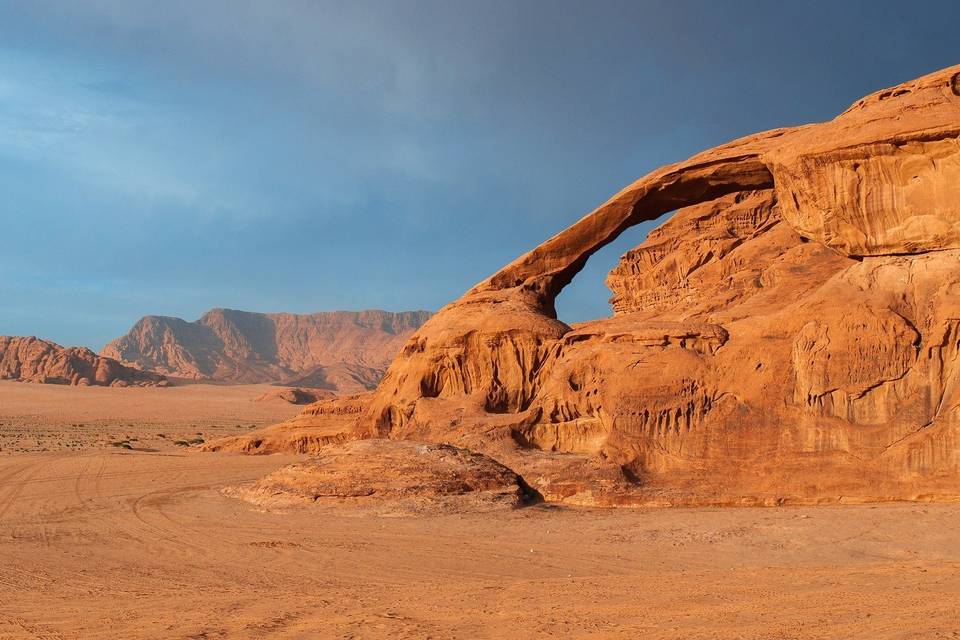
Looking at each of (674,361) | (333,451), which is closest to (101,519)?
(333,451)

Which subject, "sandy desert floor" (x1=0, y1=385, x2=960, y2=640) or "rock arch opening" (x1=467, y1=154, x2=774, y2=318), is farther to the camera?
"rock arch opening" (x1=467, y1=154, x2=774, y2=318)

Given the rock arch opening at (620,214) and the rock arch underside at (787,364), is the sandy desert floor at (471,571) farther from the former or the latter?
the rock arch opening at (620,214)

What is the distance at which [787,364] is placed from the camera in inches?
516

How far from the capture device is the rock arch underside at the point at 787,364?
12.2 metres

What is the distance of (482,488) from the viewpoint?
13.3 metres

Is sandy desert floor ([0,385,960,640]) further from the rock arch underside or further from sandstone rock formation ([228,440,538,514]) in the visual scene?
the rock arch underside

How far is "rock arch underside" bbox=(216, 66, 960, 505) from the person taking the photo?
40.0 ft

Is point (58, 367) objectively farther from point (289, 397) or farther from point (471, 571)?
point (471, 571)

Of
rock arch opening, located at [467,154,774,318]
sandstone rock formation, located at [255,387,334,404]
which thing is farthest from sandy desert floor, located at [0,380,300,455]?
rock arch opening, located at [467,154,774,318]

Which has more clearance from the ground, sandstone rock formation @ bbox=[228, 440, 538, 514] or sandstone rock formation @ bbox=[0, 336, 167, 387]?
sandstone rock formation @ bbox=[0, 336, 167, 387]

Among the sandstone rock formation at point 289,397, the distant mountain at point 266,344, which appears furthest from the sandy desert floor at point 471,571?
the distant mountain at point 266,344

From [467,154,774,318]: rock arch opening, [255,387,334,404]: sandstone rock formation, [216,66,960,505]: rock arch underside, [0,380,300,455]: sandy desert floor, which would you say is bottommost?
[0,380,300,455]: sandy desert floor

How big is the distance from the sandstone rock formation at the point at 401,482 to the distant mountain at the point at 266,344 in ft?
378

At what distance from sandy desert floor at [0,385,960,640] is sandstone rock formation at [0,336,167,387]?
74.5 m
